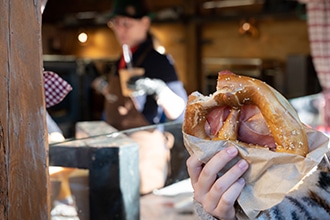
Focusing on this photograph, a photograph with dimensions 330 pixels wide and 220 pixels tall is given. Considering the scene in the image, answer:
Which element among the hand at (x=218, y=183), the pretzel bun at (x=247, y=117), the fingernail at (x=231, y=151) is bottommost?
the hand at (x=218, y=183)

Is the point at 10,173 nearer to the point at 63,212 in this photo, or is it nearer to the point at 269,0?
the point at 63,212

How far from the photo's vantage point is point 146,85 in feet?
8.02

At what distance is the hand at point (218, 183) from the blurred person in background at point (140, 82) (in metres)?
1.10

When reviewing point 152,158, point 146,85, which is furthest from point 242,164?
point 146,85

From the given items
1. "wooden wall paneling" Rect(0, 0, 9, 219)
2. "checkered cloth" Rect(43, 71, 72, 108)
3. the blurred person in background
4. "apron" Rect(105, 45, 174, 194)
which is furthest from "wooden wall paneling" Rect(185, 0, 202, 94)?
"wooden wall paneling" Rect(0, 0, 9, 219)

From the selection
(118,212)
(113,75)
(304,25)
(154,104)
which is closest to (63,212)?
(118,212)

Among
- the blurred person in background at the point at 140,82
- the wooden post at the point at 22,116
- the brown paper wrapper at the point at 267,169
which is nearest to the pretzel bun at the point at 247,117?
the brown paper wrapper at the point at 267,169

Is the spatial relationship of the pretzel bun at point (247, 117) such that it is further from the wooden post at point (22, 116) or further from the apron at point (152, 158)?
the apron at point (152, 158)

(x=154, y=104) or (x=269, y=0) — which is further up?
(x=269, y=0)

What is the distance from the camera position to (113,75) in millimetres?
2977

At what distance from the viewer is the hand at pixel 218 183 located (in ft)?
2.81

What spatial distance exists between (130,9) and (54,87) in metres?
1.70

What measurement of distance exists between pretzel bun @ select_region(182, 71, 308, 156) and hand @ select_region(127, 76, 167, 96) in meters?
1.44

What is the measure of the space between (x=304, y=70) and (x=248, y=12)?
1.12m
